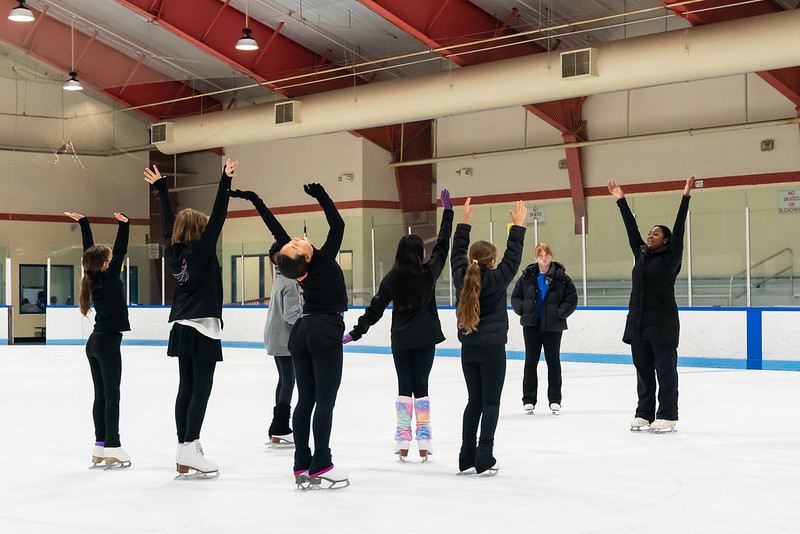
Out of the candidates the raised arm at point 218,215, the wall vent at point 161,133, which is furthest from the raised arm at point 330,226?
the wall vent at point 161,133

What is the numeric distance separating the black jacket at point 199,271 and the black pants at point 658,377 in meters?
3.16

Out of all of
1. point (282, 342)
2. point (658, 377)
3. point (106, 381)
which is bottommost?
point (658, 377)

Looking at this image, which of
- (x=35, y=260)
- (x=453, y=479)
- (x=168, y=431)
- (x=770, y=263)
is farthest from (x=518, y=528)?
(x=35, y=260)

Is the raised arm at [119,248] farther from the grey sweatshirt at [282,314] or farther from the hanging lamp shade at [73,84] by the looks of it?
the hanging lamp shade at [73,84]

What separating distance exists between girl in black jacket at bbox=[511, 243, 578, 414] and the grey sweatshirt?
240 centimetres

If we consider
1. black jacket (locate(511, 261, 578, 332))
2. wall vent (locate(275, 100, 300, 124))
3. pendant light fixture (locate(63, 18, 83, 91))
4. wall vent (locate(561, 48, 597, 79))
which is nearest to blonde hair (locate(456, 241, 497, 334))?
black jacket (locate(511, 261, 578, 332))

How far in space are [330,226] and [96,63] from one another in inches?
478

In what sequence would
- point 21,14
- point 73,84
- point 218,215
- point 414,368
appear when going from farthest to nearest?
point 73,84, point 21,14, point 414,368, point 218,215

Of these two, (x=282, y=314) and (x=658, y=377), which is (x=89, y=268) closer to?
(x=282, y=314)

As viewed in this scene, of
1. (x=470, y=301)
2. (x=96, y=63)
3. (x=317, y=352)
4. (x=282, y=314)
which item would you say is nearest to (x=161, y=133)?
(x=96, y=63)

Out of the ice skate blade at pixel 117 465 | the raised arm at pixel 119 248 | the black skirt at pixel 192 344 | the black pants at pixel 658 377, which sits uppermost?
the raised arm at pixel 119 248

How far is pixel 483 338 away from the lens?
524 centimetres

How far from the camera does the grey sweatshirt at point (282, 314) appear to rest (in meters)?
6.46

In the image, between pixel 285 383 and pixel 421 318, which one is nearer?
pixel 421 318
